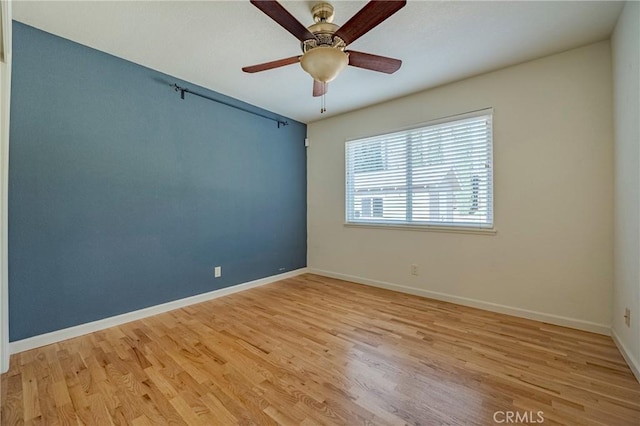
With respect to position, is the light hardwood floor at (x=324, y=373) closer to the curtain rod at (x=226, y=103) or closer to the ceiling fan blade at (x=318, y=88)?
the ceiling fan blade at (x=318, y=88)

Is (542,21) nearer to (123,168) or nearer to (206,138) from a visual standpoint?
(206,138)

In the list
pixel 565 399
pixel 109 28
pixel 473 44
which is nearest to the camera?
pixel 565 399

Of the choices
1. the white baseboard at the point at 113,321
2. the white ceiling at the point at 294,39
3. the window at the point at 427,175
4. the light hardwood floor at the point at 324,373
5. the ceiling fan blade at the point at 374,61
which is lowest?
the light hardwood floor at the point at 324,373

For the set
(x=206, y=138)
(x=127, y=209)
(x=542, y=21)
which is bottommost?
(x=127, y=209)

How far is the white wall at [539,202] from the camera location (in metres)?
2.29

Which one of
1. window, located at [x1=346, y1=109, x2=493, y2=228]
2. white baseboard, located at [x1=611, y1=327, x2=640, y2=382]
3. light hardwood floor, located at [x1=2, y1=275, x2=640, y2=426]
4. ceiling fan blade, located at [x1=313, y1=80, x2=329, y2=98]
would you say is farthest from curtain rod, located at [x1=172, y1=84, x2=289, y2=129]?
white baseboard, located at [x1=611, y1=327, x2=640, y2=382]

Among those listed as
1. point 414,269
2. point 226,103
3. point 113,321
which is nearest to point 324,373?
point 414,269

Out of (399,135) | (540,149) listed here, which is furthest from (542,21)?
(399,135)

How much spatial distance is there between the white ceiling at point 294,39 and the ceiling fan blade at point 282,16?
0.32m

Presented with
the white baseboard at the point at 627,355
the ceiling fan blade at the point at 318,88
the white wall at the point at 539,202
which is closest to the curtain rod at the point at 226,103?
the ceiling fan blade at the point at 318,88

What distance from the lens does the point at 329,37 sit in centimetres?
177

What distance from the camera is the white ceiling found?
6.20 feet

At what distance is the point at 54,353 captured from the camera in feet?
6.63

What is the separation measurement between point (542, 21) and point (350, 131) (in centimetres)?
234
